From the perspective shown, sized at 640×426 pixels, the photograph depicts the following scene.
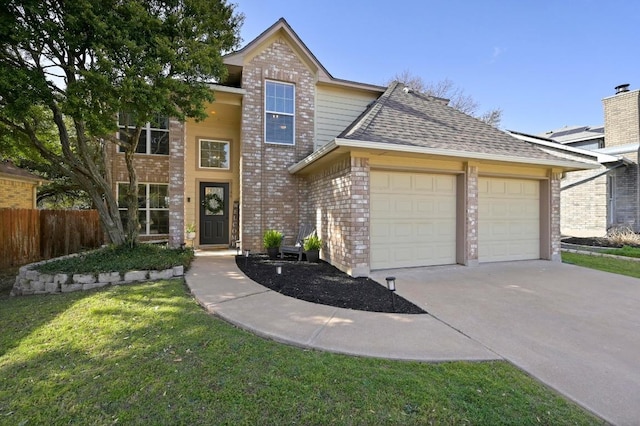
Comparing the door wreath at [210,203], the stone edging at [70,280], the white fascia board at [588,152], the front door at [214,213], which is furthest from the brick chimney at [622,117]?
the stone edging at [70,280]

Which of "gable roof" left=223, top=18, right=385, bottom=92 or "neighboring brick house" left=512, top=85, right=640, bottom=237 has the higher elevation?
"gable roof" left=223, top=18, right=385, bottom=92

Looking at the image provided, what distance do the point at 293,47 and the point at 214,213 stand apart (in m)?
6.25

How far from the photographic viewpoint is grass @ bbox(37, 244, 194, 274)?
6195mm

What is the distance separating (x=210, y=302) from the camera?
4.55 m

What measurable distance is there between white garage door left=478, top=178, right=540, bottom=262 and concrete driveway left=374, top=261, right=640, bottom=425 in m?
0.85

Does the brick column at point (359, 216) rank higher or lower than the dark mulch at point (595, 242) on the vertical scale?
higher

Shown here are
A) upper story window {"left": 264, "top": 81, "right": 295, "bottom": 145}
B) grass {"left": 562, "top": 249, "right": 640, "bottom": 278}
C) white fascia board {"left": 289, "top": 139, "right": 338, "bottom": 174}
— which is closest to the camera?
white fascia board {"left": 289, "top": 139, "right": 338, "bottom": 174}

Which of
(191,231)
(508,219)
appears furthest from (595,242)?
(191,231)

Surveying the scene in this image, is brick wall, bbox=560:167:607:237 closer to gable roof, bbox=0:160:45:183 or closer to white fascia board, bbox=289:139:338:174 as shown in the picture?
white fascia board, bbox=289:139:338:174

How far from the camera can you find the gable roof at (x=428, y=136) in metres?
6.29

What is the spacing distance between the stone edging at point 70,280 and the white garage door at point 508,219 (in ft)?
A: 25.4

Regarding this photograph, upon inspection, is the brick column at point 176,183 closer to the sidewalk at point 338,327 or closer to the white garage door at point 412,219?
the sidewalk at point 338,327

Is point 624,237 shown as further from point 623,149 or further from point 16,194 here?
point 16,194

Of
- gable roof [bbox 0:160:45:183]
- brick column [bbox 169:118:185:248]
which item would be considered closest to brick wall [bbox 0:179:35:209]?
gable roof [bbox 0:160:45:183]
